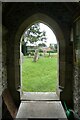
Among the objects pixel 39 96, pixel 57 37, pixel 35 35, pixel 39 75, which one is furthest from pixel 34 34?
pixel 39 96

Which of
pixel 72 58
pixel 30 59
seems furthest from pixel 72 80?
pixel 30 59

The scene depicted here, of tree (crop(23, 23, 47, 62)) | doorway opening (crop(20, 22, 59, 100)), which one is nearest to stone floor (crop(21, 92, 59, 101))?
doorway opening (crop(20, 22, 59, 100))

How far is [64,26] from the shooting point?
18.1 ft

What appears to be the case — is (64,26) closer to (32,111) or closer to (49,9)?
(49,9)

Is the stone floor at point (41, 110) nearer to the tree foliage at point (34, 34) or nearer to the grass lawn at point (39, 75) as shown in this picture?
the grass lawn at point (39, 75)

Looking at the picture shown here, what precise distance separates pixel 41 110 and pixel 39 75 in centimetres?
433

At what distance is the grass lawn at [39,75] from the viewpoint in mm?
7398

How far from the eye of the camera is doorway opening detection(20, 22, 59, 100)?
252 inches

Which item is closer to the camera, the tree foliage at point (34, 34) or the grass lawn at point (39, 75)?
the grass lawn at point (39, 75)

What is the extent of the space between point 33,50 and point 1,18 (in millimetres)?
6975

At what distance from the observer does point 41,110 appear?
15.5 feet

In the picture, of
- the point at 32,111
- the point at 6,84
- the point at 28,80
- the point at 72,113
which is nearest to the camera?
the point at 32,111

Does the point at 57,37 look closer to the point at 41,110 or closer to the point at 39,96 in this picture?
the point at 39,96

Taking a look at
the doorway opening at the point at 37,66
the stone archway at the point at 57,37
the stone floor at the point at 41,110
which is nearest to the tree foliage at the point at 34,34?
the doorway opening at the point at 37,66
